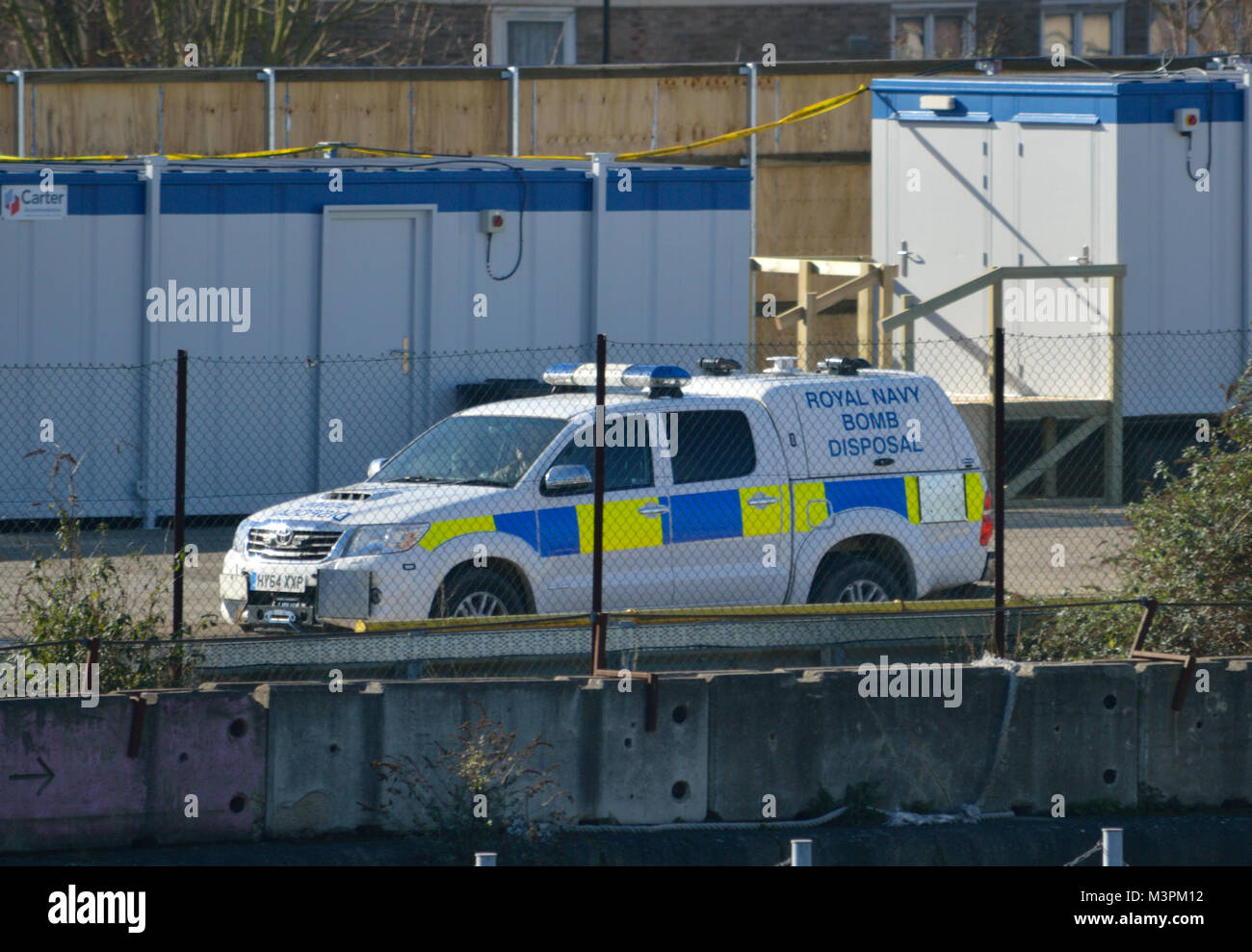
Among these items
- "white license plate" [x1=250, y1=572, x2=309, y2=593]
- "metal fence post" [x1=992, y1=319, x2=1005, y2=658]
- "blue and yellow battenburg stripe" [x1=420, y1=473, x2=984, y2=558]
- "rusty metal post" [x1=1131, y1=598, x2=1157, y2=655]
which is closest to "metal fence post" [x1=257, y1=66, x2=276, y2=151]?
"blue and yellow battenburg stripe" [x1=420, y1=473, x2=984, y2=558]

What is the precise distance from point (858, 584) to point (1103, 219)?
24.9ft

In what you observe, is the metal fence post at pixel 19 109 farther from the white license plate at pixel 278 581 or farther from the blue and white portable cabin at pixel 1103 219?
the white license plate at pixel 278 581

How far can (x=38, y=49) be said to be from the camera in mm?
29125

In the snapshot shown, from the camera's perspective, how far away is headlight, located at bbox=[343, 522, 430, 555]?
11219 millimetres

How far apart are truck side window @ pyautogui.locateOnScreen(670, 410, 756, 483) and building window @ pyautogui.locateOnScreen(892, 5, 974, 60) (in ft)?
71.6

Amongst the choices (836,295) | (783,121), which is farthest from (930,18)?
(836,295)

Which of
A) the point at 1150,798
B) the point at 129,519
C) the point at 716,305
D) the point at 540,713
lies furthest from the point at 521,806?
the point at 716,305

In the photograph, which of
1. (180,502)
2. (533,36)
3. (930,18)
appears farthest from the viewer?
(533,36)

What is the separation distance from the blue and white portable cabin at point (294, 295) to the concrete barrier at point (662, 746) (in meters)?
7.38

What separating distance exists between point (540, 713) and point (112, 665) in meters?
2.00

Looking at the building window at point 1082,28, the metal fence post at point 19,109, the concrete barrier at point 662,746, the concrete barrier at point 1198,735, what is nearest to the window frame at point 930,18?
the building window at point 1082,28

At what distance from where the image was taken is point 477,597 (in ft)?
37.4

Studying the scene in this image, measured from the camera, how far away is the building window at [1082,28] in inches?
1298

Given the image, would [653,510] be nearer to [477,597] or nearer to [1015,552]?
[477,597]
